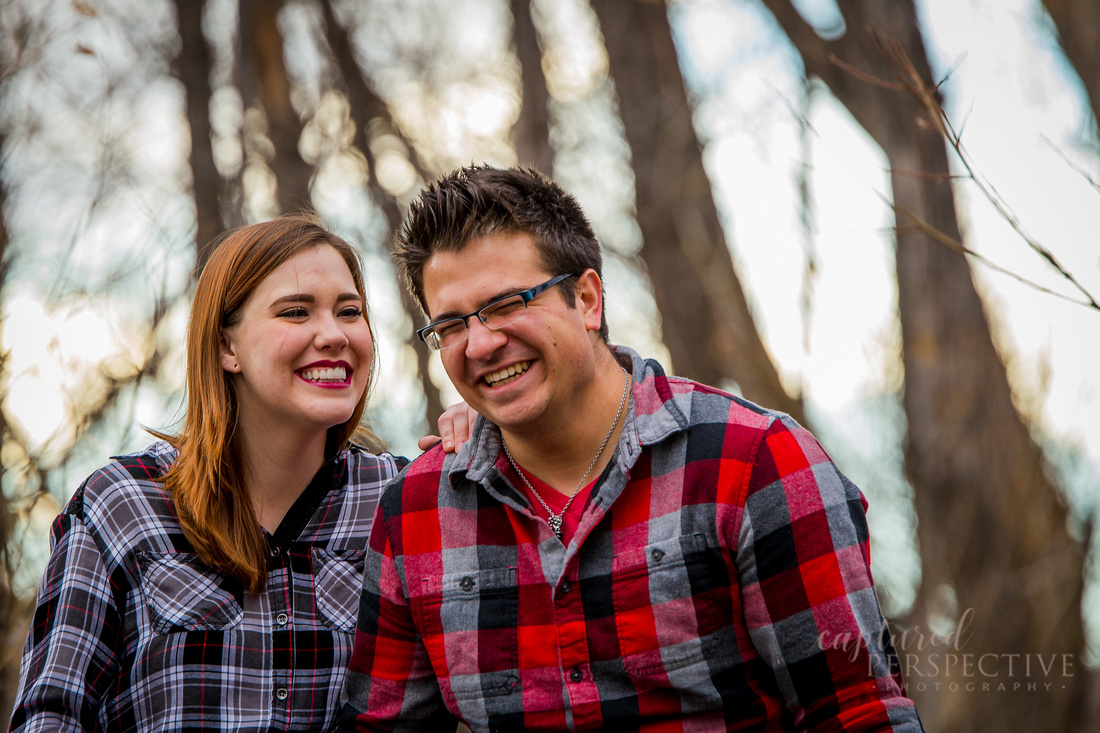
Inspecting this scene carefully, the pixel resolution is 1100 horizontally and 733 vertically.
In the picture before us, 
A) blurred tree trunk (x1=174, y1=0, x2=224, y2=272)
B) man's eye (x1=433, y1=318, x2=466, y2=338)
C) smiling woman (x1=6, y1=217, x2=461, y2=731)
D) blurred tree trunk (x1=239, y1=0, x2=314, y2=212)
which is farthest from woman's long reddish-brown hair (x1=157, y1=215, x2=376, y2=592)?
blurred tree trunk (x1=239, y1=0, x2=314, y2=212)

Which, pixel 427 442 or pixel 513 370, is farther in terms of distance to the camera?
pixel 427 442

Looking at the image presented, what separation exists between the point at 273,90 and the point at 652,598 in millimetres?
6373

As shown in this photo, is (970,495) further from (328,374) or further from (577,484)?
(328,374)

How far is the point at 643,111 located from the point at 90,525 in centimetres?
548

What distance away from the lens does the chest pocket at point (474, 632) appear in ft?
7.01

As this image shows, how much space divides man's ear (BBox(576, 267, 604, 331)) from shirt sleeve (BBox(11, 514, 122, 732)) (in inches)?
54.6

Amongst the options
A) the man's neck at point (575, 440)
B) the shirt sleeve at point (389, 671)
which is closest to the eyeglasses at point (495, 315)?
the man's neck at point (575, 440)

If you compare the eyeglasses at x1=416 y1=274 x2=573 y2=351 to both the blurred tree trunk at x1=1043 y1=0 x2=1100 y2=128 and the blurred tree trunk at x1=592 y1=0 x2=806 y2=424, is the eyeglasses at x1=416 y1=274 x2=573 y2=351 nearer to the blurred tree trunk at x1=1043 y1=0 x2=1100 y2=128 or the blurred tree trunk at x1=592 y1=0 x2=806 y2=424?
the blurred tree trunk at x1=1043 y1=0 x2=1100 y2=128

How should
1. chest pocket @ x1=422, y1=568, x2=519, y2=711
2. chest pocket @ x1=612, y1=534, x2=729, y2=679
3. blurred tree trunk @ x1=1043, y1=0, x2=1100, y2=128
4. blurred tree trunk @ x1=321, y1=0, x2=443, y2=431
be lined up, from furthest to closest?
blurred tree trunk @ x1=321, y1=0, x2=443, y2=431 → blurred tree trunk @ x1=1043, y1=0, x2=1100, y2=128 → chest pocket @ x1=422, y1=568, x2=519, y2=711 → chest pocket @ x1=612, y1=534, x2=729, y2=679

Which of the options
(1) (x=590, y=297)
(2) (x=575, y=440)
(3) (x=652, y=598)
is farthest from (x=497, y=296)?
(3) (x=652, y=598)

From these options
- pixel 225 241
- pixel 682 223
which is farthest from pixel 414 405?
pixel 225 241

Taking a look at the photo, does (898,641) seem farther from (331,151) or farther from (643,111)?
(331,151)

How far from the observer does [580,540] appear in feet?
6.91

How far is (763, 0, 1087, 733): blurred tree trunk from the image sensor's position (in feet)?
15.6
